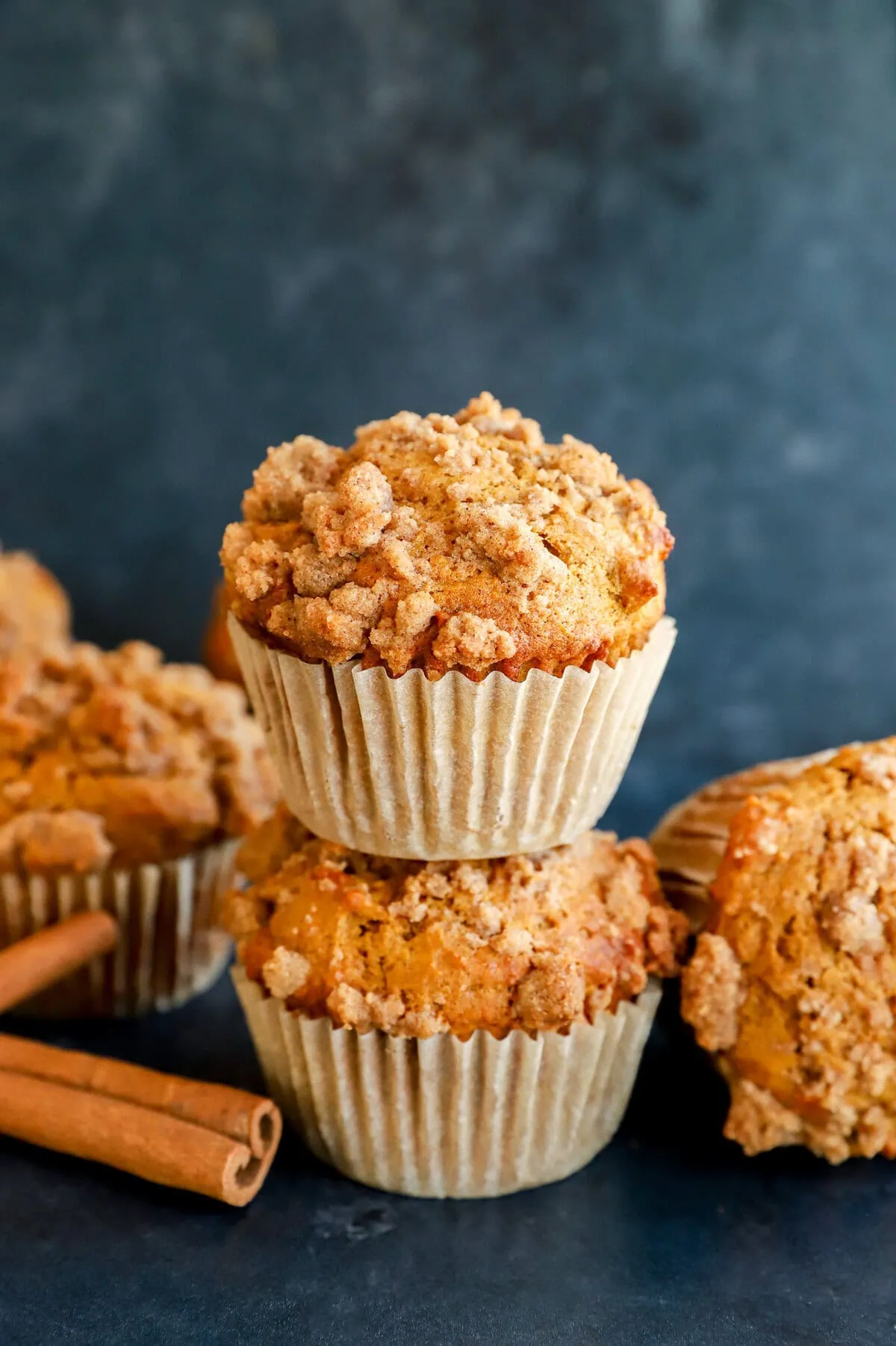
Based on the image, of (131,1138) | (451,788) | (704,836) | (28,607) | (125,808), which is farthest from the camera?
(28,607)

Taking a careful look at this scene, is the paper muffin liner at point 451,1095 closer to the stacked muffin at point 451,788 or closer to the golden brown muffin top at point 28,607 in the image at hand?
the stacked muffin at point 451,788

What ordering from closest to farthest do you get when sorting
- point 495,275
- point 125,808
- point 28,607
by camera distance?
point 125,808 < point 28,607 < point 495,275

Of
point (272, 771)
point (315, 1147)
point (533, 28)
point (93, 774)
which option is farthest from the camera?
point (533, 28)

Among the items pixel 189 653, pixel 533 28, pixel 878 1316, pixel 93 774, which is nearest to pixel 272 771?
pixel 93 774

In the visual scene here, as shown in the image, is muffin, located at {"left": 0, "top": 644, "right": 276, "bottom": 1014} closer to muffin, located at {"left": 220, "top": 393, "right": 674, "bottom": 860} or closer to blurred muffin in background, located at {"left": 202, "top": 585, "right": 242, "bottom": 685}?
muffin, located at {"left": 220, "top": 393, "right": 674, "bottom": 860}

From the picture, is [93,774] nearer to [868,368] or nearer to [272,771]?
[272,771]

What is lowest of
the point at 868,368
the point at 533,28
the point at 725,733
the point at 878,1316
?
the point at 878,1316

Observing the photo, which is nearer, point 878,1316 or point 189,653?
point 878,1316

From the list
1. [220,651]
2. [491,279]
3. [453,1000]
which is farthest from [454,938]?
[491,279]

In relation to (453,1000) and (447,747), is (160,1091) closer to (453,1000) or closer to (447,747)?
(453,1000)
